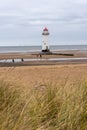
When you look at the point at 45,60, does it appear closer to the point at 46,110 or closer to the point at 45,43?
the point at 45,43

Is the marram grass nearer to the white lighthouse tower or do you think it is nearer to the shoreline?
the shoreline

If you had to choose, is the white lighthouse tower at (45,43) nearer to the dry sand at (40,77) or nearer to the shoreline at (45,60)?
the shoreline at (45,60)

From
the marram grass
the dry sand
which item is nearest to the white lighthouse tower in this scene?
the dry sand

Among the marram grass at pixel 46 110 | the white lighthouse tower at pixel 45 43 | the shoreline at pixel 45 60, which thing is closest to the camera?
the marram grass at pixel 46 110

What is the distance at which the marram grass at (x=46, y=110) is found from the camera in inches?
215

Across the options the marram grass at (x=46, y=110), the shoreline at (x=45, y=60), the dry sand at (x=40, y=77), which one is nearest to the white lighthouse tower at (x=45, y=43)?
the shoreline at (x=45, y=60)

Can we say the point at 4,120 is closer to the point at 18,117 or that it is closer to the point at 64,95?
the point at 18,117

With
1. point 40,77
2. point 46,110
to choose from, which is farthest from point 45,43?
point 46,110

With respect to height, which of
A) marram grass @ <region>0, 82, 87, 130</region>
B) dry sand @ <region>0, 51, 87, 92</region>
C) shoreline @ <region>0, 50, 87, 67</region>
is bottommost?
shoreline @ <region>0, 50, 87, 67</region>

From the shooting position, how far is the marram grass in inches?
215

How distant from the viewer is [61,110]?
6.36 meters

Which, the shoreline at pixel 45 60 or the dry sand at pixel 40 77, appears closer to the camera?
the dry sand at pixel 40 77

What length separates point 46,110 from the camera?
6555mm

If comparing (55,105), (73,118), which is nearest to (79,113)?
(73,118)
